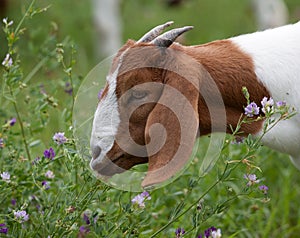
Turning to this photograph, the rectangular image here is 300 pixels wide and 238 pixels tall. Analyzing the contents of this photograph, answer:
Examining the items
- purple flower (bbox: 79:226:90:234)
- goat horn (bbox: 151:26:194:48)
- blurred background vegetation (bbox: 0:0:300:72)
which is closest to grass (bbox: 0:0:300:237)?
purple flower (bbox: 79:226:90:234)

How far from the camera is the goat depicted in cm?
207

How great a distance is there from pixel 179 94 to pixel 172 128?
9cm

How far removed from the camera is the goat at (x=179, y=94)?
6.79 ft

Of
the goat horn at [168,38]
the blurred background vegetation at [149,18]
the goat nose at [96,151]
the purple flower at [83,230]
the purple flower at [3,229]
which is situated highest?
the goat horn at [168,38]

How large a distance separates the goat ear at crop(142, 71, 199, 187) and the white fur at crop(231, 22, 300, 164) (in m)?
0.25

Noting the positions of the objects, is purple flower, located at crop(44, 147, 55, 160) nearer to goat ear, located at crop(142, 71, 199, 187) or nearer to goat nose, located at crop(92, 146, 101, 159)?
goat nose, located at crop(92, 146, 101, 159)

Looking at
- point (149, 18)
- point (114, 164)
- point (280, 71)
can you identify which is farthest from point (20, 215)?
point (149, 18)

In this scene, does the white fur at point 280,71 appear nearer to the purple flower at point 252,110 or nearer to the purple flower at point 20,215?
the purple flower at point 252,110

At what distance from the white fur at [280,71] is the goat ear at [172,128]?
25 cm

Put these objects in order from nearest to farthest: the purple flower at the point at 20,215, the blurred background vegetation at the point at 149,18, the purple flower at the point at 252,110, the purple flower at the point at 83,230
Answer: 1. the purple flower at the point at 252,110
2. the purple flower at the point at 20,215
3. the purple flower at the point at 83,230
4. the blurred background vegetation at the point at 149,18

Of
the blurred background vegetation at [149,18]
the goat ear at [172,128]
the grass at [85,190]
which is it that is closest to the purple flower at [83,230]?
the grass at [85,190]

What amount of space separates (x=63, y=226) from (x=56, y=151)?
0.44m

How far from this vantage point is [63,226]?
6.81 feet

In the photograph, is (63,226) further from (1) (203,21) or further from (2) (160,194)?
(1) (203,21)
